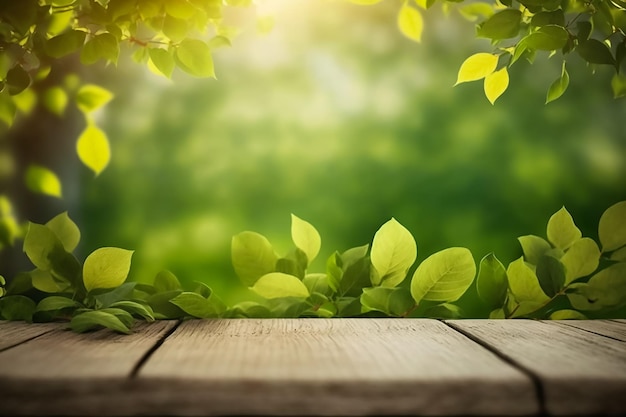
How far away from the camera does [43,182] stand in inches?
47.4

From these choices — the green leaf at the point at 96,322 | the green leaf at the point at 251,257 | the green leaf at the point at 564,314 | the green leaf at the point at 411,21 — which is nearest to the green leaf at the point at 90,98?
the green leaf at the point at 251,257

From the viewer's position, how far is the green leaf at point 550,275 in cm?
97

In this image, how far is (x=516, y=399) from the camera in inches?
18.9

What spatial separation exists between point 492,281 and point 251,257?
423 millimetres

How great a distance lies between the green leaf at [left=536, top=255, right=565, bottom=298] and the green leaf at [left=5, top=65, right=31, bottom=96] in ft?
3.06

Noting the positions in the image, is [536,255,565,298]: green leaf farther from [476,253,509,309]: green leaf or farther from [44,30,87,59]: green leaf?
[44,30,87,59]: green leaf

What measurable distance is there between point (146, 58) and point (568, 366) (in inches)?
36.3

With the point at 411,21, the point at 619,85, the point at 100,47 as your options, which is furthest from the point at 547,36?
the point at 100,47

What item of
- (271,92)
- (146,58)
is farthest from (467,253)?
(146,58)

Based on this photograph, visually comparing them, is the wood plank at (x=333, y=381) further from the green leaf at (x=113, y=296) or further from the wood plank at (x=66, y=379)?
the green leaf at (x=113, y=296)

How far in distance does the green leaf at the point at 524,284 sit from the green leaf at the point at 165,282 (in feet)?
1.93

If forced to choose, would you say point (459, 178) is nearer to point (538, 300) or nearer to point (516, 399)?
point (538, 300)

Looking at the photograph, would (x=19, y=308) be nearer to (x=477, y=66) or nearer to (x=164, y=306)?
(x=164, y=306)

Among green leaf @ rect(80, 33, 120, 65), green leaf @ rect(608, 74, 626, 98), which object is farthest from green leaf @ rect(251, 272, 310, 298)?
green leaf @ rect(608, 74, 626, 98)
